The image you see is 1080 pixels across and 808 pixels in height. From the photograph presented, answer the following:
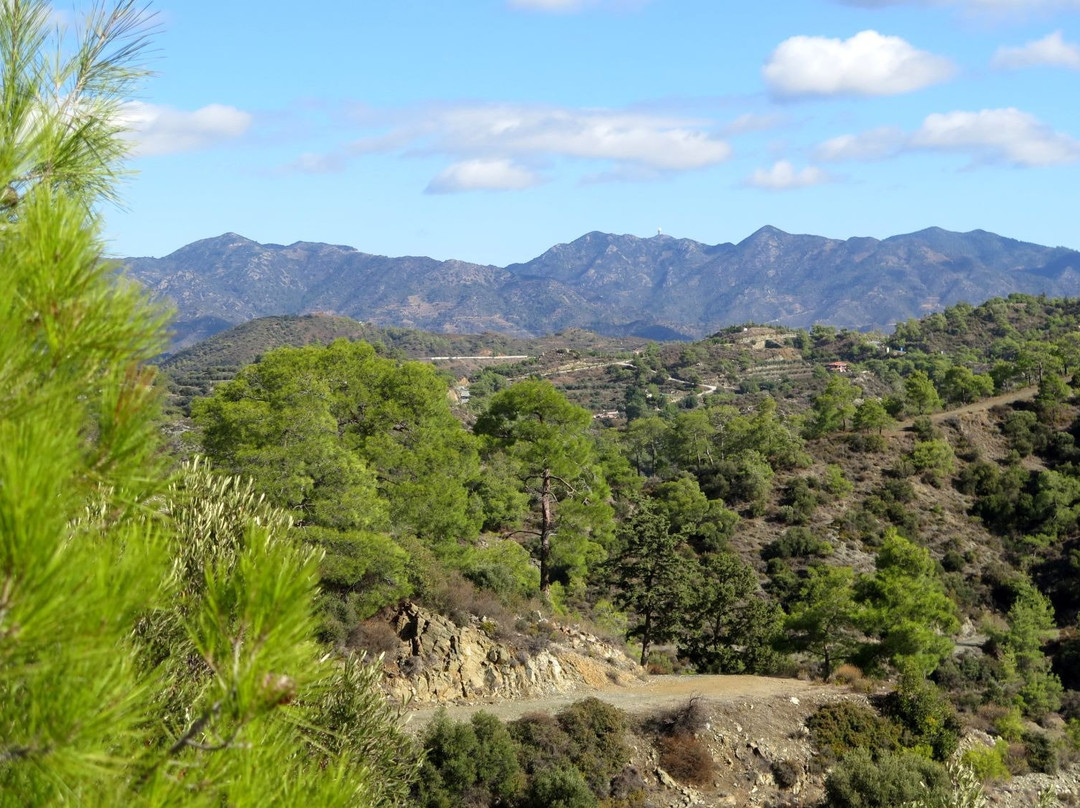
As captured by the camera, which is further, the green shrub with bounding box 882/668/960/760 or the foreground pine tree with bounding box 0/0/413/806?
the green shrub with bounding box 882/668/960/760

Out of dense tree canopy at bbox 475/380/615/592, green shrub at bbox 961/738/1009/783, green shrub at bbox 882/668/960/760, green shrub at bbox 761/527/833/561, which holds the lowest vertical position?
green shrub at bbox 761/527/833/561

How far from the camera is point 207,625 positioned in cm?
275

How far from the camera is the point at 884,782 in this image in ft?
51.8

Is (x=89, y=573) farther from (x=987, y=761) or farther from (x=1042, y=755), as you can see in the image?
(x=1042, y=755)

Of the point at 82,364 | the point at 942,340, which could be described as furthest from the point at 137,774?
the point at 942,340

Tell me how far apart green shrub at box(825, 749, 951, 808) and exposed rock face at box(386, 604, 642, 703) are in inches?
221

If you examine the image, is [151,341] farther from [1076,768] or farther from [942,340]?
[942,340]

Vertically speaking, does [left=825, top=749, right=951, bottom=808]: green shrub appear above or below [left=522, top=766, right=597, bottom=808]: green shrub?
below

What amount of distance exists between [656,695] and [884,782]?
16.9 feet

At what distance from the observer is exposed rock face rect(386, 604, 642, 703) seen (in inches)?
674

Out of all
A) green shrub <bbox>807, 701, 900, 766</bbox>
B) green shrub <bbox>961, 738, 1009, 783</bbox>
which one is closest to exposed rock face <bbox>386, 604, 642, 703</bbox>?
green shrub <bbox>807, 701, 900, 766</bbox>

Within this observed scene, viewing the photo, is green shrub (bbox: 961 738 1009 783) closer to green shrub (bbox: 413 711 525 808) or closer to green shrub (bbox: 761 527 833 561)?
green shrub (bbox: 413 711 525 808)

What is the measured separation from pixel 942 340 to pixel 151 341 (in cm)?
12031

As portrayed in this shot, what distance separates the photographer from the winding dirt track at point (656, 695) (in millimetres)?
17000
